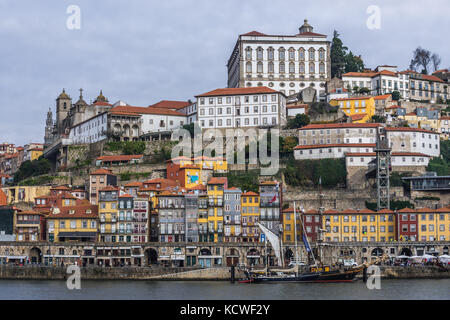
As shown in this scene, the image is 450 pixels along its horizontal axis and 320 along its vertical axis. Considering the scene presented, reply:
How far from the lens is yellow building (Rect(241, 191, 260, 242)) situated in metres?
86.1

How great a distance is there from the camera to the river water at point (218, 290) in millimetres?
61750

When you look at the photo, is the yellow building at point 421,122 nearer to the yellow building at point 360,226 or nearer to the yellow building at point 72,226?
the yellow building at point 360,226

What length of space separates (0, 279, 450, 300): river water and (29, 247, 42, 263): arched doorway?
857 centimetres

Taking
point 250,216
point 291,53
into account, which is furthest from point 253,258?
point 291,53

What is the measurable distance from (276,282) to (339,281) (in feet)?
19.5

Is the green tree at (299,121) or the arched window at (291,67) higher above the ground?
the arched window at (291,67)

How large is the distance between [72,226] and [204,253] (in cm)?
1540

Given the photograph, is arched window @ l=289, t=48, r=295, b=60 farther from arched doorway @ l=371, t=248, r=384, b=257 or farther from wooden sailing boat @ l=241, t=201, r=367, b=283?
wooden sailing boat @ l=241, t=201, r=367, b=283

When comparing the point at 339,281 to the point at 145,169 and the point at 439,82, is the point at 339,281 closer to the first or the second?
the point at 145,169

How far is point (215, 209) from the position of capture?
87.1 meters

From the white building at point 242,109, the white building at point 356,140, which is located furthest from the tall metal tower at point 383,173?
the white building at point 242,109

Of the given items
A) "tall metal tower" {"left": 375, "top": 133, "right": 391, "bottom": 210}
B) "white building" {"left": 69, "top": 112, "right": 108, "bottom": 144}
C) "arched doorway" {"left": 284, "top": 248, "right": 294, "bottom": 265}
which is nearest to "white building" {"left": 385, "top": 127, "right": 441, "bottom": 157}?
"tall metal tower" {"left": 375, "top": 133, "right": 391, "bottom": 210}

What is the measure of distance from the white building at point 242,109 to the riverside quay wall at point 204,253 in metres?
32.2
